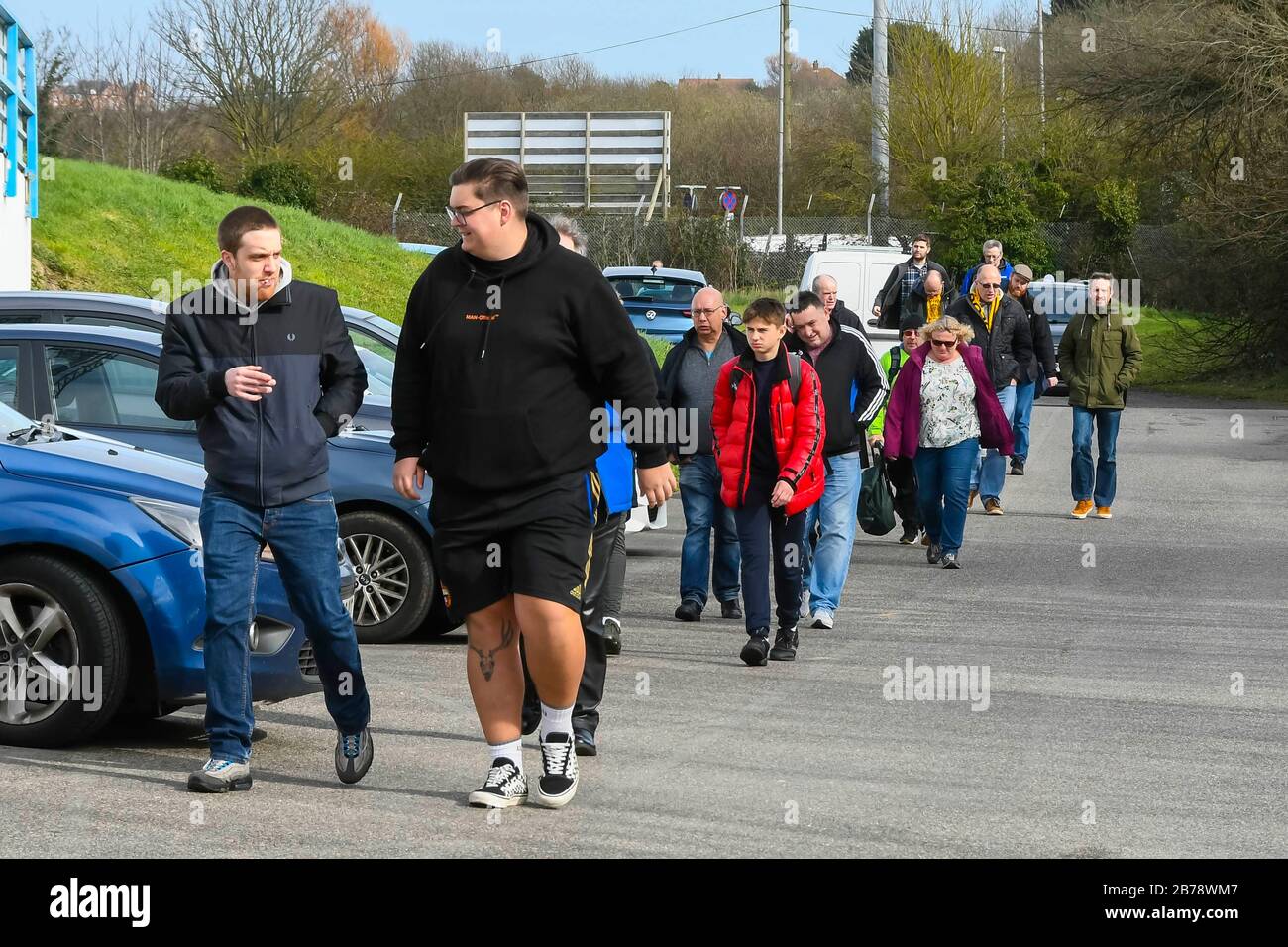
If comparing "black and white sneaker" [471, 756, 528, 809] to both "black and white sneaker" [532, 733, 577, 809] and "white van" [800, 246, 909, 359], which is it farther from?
"white van" [800, 246, 909, 359]

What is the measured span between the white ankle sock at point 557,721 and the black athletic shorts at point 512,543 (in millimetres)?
383

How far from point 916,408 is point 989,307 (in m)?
3.65

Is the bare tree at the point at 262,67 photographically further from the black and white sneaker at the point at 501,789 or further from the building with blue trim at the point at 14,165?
the black and white sneaker at the point at 501,789

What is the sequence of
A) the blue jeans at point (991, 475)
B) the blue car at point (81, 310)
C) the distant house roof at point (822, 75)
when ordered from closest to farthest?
the blue car at point (81, 310) → the blue jeans at point (991, 475) → the distant house roof at point (822, 75)

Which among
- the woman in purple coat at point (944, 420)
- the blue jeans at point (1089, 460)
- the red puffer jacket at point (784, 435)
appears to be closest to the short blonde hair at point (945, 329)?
the woman in purple coat at point (944, 420)

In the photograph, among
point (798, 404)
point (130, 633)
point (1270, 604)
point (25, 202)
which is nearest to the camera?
point (130, 633)

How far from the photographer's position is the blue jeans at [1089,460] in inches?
619

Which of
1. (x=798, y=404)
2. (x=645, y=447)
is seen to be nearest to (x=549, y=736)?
(x=645, y=447)

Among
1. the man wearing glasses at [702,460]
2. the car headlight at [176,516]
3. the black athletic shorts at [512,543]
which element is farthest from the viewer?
the man wearing glasses at [702,460]

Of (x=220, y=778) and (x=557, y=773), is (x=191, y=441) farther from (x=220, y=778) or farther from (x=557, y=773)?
(x=557, y=773)

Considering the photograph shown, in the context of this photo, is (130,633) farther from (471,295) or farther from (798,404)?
(798,404)

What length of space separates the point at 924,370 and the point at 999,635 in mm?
3242

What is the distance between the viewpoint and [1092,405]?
15.7 m

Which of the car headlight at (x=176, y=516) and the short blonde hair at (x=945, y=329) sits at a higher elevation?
the short blonde hair at (x=945, y=329)
